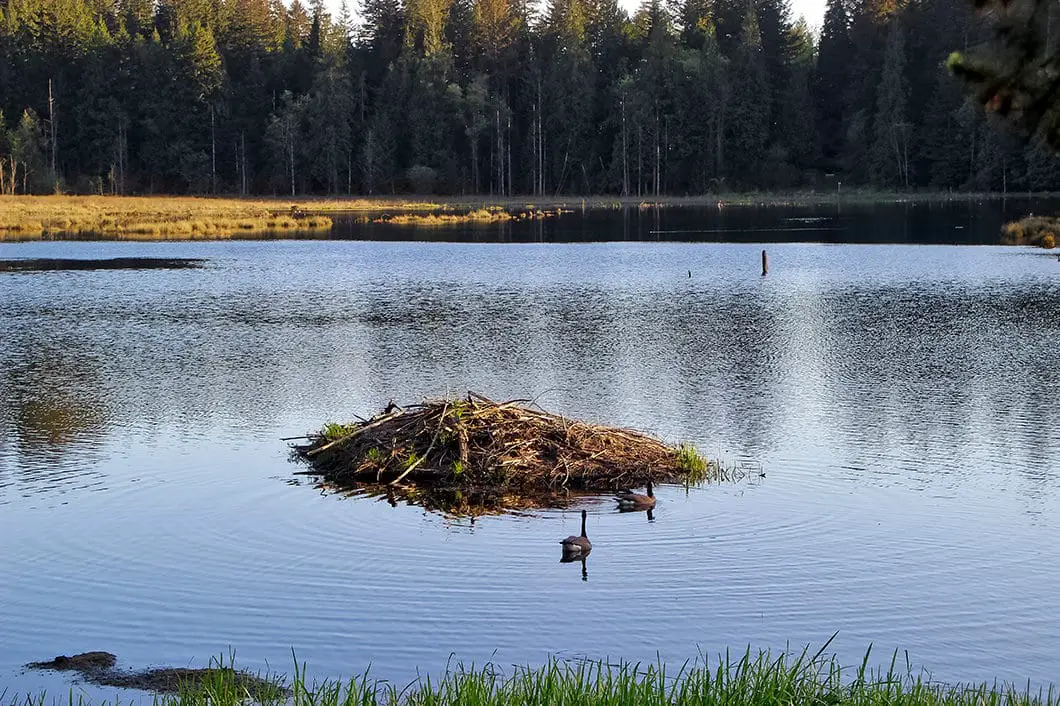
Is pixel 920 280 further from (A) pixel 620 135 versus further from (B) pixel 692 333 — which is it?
A: (A) pixel 620 135

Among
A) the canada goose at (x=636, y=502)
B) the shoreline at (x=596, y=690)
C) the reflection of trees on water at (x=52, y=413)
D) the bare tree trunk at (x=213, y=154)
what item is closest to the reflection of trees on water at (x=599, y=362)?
the reflection of trees on water at (x=52, y=413)

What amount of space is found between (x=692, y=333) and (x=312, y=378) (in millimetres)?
10509

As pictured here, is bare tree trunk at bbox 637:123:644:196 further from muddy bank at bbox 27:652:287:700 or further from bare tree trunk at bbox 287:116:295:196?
muddy bank at bbox 27:652:287:700

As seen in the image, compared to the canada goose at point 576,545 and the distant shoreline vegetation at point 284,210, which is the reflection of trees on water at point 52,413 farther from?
the distant shoreline vegetation at point 284,210

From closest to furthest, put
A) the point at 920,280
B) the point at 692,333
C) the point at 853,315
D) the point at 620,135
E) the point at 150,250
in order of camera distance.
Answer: the point at 692,333
the point at 853,315
the point at 920,280
the point at 150,250
the point at 620,135

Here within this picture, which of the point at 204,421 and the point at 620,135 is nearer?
the point at 204,421

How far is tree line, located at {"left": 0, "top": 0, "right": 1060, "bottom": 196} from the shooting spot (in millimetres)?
122812

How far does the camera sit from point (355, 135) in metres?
126

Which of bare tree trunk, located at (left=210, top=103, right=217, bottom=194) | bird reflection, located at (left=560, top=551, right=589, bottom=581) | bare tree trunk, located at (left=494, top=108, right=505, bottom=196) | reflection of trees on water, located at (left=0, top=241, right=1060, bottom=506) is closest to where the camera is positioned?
bird reflection, located at (left=560, top=551, right=589, bottom=581)

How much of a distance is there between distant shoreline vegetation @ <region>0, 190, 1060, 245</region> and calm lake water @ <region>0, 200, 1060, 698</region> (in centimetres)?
3939

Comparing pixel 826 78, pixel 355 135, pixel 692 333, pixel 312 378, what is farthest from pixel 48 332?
pixel 826 78

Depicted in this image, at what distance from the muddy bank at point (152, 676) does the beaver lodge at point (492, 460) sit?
5.41 m

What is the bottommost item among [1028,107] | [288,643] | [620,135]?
[288,643]

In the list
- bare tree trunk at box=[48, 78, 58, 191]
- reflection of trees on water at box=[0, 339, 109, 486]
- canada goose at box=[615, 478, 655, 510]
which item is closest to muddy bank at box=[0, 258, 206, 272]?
reflection of trees on water at box=[0, 339, 109, 486]
